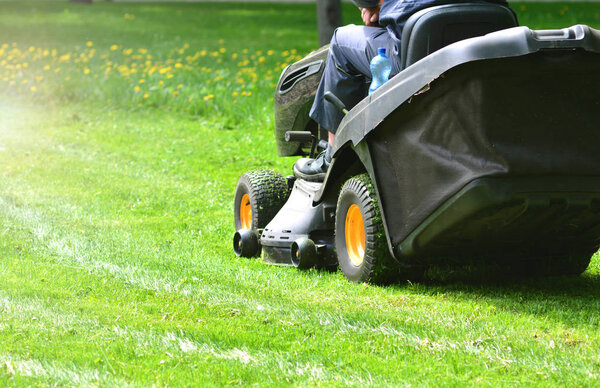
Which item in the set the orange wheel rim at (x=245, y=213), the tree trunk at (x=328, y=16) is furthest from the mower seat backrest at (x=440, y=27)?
the tree trunk at (x=328, y=16)

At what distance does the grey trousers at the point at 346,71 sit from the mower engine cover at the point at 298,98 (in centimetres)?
87

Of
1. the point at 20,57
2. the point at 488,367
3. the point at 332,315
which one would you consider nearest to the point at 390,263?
the point at 332,315

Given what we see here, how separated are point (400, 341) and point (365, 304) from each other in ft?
2.24

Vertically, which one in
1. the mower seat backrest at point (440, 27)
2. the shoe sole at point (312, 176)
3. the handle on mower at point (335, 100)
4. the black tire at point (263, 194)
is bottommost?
the black tire at point (263, 194)

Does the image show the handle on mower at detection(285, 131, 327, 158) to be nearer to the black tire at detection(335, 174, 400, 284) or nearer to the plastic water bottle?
the black tire at detection(335, 174, 400, 284)

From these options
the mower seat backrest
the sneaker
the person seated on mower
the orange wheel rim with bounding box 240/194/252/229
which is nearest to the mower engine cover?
the orange wheel rim with bounding box 240/194/252/229

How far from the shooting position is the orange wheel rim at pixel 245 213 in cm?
664

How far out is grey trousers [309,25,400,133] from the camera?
5.16 meters

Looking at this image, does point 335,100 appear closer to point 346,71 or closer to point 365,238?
point 346,71

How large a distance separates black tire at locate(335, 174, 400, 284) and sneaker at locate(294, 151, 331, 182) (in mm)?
471

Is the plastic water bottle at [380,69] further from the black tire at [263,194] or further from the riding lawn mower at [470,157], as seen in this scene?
the black tire at [263,194]

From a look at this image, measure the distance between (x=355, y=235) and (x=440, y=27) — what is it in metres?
1.21

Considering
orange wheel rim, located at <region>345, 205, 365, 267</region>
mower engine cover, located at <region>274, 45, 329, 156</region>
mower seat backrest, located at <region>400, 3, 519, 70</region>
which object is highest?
mower seat backrest, located at <region>400, 3, 519, 70</region>

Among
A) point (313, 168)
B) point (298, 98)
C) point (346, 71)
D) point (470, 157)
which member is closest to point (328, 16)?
point (298, 98)
